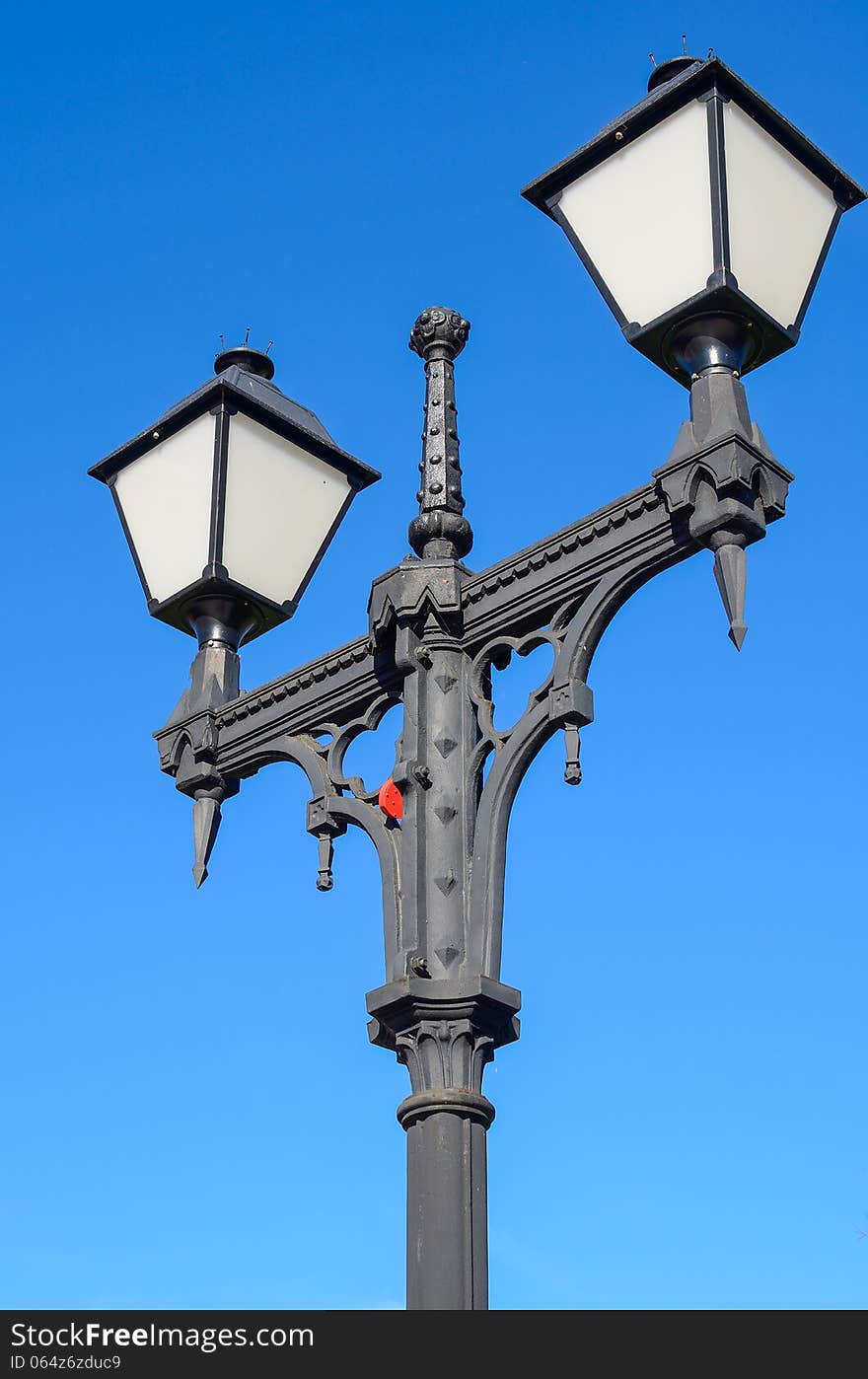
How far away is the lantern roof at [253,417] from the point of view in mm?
6879

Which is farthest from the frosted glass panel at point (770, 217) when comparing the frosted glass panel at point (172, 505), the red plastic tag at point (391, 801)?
the frosted glass panel at point (172, 505)

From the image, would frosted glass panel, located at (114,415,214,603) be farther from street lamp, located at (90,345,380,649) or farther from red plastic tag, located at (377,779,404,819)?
red plastic tag, located at (377,779,404,819)

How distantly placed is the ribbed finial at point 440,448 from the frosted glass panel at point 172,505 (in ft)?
2.80

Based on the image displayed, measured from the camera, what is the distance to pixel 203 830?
6.55 metres

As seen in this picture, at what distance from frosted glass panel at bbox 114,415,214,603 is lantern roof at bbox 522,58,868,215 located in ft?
5.13

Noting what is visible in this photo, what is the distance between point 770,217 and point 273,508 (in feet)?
6.73

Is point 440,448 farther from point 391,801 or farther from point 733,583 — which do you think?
point 733,583

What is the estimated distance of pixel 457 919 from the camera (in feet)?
17.9

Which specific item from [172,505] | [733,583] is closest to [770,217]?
[733,583]

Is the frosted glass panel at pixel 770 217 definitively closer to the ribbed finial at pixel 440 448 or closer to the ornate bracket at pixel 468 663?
the ornate bracket at pixel 468 663

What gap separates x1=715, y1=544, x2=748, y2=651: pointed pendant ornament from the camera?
5.18 m

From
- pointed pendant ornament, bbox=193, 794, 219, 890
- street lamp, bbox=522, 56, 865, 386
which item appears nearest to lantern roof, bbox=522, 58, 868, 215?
street lamp, bbox=522, 56, 865, 386
